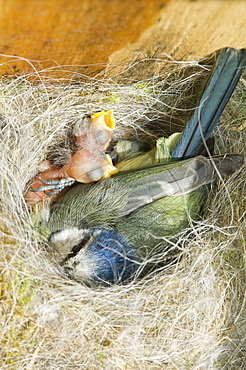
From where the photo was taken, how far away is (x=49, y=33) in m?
0.86

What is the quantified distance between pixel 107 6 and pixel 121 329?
809mm

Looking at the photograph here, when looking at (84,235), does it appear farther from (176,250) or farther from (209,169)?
(209,169)

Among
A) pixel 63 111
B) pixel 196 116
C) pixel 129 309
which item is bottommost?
pixel 129 309

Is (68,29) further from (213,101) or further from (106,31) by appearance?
(213,101)

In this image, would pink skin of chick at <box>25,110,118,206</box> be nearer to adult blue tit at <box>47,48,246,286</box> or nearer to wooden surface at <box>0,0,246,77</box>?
adult blue tit at <box>47,48,246,286</box>

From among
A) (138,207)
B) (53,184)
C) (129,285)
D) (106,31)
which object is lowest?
(129,285)

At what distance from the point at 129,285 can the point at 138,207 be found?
0.74ft

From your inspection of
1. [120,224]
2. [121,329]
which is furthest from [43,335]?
[120,224]

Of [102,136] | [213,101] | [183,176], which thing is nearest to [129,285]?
[183,176]

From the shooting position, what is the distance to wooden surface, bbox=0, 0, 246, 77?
77 cm

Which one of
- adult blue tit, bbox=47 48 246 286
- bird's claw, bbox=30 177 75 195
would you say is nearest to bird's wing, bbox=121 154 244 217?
adult blue tit, bbox=47 48 246 286

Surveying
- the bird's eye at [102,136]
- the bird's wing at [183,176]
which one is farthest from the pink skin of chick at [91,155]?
the bird's wing at [183,176]

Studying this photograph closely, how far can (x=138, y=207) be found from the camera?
1.13 metres

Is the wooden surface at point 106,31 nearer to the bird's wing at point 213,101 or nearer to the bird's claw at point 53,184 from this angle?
the bird's wing at point 213,101
